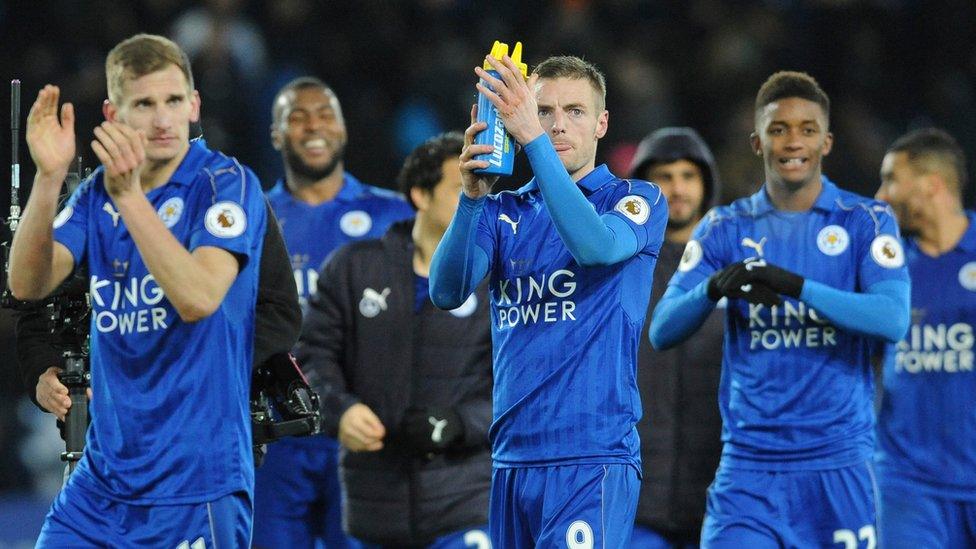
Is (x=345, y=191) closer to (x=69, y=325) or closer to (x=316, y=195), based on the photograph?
(x=316, y=195)

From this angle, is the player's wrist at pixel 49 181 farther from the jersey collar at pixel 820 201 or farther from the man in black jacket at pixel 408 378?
the jersey collar at pixel 820 201

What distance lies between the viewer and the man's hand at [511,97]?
13.9 ft

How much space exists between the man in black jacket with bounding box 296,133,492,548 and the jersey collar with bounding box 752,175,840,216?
52.7 inches

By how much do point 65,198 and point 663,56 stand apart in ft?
25.4

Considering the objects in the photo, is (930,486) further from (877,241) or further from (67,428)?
(67,428)

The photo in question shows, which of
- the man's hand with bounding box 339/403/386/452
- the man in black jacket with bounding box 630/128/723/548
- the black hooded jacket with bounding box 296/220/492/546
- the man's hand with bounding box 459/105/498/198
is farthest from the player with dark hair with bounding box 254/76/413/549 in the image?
the man's hand with bounding box 459/105/498/198

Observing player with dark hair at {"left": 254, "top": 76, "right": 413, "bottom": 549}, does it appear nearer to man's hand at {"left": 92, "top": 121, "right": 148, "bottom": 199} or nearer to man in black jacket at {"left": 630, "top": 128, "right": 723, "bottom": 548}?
man in black jacket at {"left": 630, "top": 128, "right": 723, "bottom": 548}

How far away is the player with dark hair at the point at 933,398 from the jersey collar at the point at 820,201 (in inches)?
42.4

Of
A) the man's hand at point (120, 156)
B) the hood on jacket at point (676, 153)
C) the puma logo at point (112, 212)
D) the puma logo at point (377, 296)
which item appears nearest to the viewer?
the man's hand at point (120, 156)

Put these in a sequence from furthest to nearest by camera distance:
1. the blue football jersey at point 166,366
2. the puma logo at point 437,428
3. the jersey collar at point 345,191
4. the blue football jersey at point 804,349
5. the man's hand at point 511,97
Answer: the jersey collar at point 345,191
the puma logo at point 437,428
the blue football jersey at point 804,349
the blue football jersey at point 166,366
the man's hand at point 511,97

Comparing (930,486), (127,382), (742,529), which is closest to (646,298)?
(742,529)

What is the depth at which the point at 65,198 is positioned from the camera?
5262mm

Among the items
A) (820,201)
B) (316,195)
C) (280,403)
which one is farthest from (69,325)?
(316,195)

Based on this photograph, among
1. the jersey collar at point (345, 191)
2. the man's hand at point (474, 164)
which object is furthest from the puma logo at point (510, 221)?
the jersey collar at point (345, 191)
